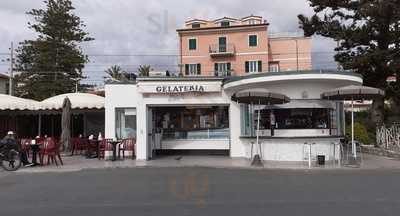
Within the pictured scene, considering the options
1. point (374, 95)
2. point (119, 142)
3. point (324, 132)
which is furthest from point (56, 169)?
point (374, 95)

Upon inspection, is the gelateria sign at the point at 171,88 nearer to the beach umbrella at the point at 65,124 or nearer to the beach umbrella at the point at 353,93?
the beach umbrella at the point at 65,124

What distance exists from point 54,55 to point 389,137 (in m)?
35.9

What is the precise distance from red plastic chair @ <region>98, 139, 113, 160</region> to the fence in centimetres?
1349

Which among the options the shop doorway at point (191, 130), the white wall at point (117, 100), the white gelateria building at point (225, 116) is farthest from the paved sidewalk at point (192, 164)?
the white wall at point (117, 100)

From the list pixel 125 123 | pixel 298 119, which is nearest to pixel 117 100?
pixel 125 123

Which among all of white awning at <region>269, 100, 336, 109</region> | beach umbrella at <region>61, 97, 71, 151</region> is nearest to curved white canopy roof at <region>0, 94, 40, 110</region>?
beach umbrella at <region>61, 97, 71, 151</region>

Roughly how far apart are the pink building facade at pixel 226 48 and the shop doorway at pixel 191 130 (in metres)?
41.7

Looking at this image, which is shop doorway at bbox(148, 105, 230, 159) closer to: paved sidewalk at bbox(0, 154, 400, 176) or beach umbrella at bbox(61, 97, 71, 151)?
paved sidewalk at bbox(0, 154, 400, 176)

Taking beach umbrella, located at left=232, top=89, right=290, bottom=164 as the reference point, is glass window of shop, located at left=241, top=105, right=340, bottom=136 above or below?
below

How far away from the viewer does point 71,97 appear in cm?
2608

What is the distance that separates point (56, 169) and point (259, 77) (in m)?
8.90

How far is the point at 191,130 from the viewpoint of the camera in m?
22.6

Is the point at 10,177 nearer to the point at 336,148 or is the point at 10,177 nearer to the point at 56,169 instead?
the point at 56,169

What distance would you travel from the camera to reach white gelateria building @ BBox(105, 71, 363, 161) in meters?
19.4
